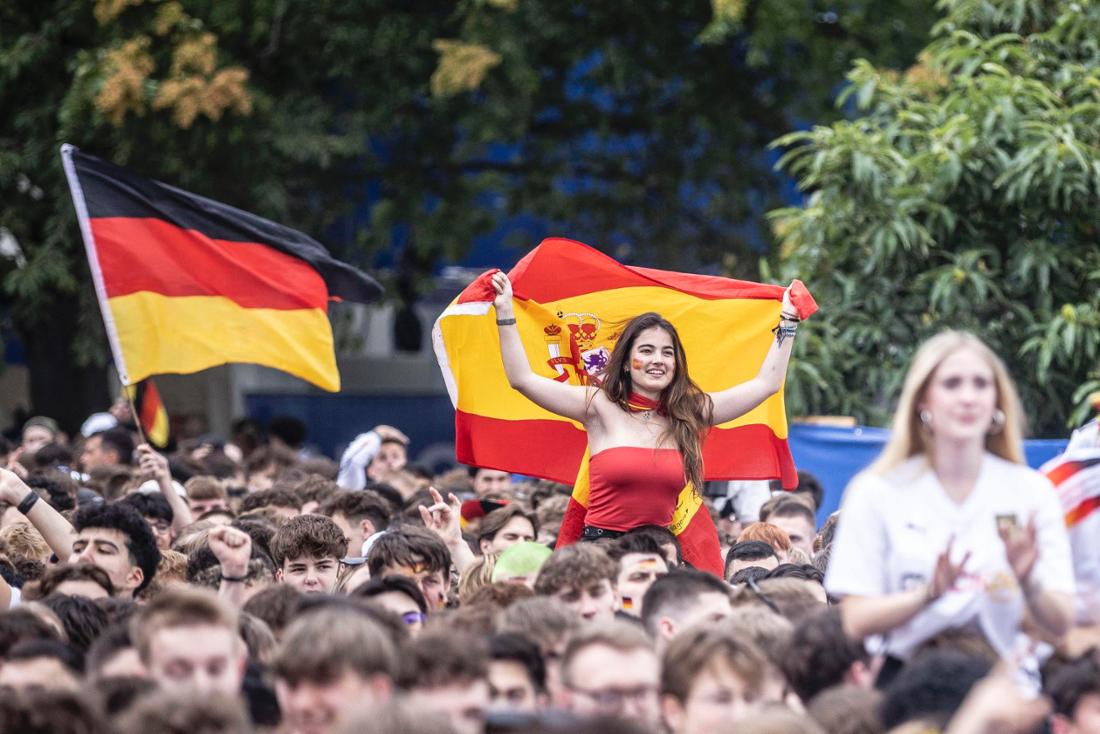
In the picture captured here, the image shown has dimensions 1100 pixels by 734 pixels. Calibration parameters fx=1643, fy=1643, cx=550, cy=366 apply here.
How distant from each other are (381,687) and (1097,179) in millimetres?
8183

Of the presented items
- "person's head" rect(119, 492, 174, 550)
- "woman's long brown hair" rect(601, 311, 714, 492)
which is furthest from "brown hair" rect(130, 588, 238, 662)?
"person's head" rect(119, 492, 174, 550)

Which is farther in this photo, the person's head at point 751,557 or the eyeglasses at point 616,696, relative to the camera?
the person's head at point 751,557

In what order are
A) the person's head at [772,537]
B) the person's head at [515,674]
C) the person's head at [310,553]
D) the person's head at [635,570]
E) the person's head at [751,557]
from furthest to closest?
the person's head at [772,537] < the person's head at [751,557] < the person's head at [310,553] < the person's head at [635,570] < the person's head at [515,674]

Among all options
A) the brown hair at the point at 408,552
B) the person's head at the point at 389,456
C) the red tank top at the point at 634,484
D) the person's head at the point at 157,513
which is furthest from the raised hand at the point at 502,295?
the person's head at the point at 389,456

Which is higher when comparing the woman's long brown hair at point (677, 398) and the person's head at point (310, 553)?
the woman's long brown hair at point (677, 398)

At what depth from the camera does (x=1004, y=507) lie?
13.8ft

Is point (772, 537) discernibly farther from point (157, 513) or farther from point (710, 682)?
point (710, 682)

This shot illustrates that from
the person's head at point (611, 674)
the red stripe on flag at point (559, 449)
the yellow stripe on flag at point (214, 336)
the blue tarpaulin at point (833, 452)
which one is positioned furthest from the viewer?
the blue tarpaulin at point (833, 452)

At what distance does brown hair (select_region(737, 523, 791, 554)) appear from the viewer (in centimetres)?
788

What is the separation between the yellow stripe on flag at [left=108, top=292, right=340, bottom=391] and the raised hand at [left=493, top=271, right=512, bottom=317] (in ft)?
8.78

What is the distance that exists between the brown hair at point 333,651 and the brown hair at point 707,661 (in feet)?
2.48

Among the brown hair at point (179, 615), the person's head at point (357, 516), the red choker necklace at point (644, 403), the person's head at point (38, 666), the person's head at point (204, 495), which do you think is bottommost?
the person's head at point (204, 495)

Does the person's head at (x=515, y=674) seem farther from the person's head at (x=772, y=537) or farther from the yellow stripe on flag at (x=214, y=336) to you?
the yellow stripe on flag at (x=214, y=336)

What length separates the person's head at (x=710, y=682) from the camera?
170 inches
